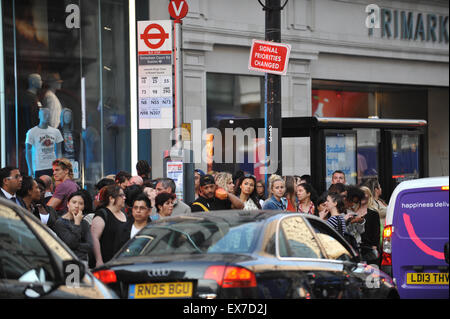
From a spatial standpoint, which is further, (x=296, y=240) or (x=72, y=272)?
(x=296, y=240)

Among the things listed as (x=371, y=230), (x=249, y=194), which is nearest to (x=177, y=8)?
(x=249, y=194)

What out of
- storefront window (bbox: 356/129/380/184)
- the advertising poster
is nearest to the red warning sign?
the advertising poster

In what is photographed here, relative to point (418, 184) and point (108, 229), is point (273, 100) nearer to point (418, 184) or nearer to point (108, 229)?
point (418, 184)

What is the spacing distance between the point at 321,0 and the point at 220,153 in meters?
6.44

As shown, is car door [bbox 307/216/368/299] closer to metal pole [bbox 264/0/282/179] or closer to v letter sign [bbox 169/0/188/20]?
metal pole [bbox 264/0/282/179]

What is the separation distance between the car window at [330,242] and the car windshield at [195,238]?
1.04 metres

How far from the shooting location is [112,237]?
29.7ft

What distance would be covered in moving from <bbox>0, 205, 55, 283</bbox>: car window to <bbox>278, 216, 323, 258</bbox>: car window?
2.36 meters

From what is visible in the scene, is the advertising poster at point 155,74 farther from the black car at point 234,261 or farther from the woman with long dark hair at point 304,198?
the black car at point 234,261

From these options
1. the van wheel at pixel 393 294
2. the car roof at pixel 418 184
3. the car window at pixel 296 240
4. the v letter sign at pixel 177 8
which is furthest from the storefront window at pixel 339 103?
the car window at pixel 296 240

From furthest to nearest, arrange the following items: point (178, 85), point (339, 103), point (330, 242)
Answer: point (339, 103), point (178, 85), point (330, 242)

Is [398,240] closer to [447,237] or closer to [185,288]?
[447,237]

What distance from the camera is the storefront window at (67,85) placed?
17.8m

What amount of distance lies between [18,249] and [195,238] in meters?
2.06
